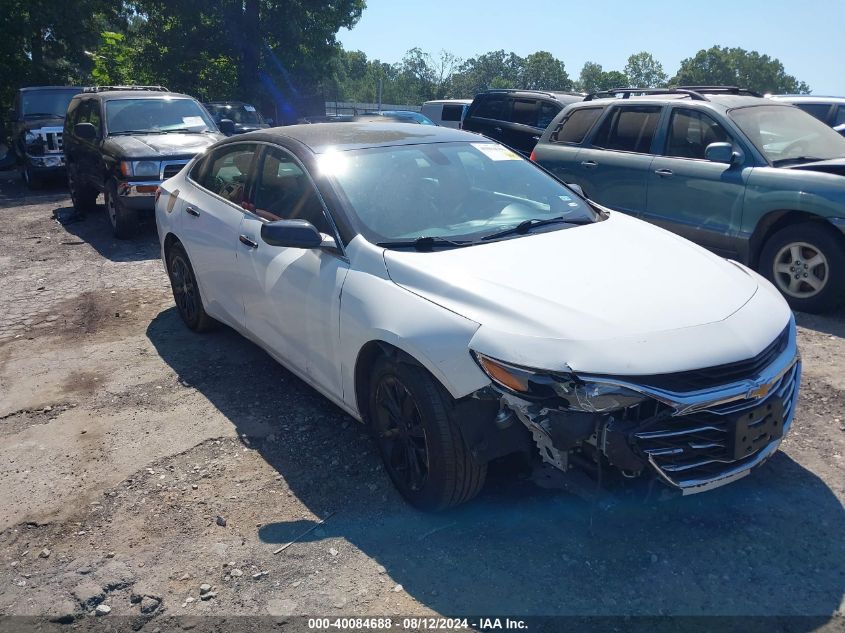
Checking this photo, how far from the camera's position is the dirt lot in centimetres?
281

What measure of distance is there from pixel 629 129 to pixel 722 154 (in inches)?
55.8

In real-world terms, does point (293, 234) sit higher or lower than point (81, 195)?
higher

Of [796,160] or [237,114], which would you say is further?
[237,114]

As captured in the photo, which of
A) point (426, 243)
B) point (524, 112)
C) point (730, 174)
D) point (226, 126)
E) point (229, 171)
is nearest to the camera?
point (426, 243)

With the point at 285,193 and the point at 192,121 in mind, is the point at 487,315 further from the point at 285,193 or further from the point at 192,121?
the point at 192,121

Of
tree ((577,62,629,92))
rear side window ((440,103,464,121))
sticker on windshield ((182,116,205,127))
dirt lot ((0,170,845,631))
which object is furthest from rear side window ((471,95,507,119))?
tree ((577,62,629,92))

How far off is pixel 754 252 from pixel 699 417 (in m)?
4.07

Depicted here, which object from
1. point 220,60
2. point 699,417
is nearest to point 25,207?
point 699,417

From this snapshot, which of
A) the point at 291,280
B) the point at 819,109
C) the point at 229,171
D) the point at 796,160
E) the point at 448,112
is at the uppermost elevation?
the point at 819,109

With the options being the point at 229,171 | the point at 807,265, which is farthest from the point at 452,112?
the point at 229,171

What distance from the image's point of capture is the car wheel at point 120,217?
9.07 meters

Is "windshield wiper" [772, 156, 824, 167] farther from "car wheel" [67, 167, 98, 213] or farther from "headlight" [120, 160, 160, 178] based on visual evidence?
"car wheel" [67, 167, 98, 213]

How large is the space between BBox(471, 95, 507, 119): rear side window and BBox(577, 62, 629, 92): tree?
88886 mm

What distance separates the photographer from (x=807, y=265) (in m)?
5.91
